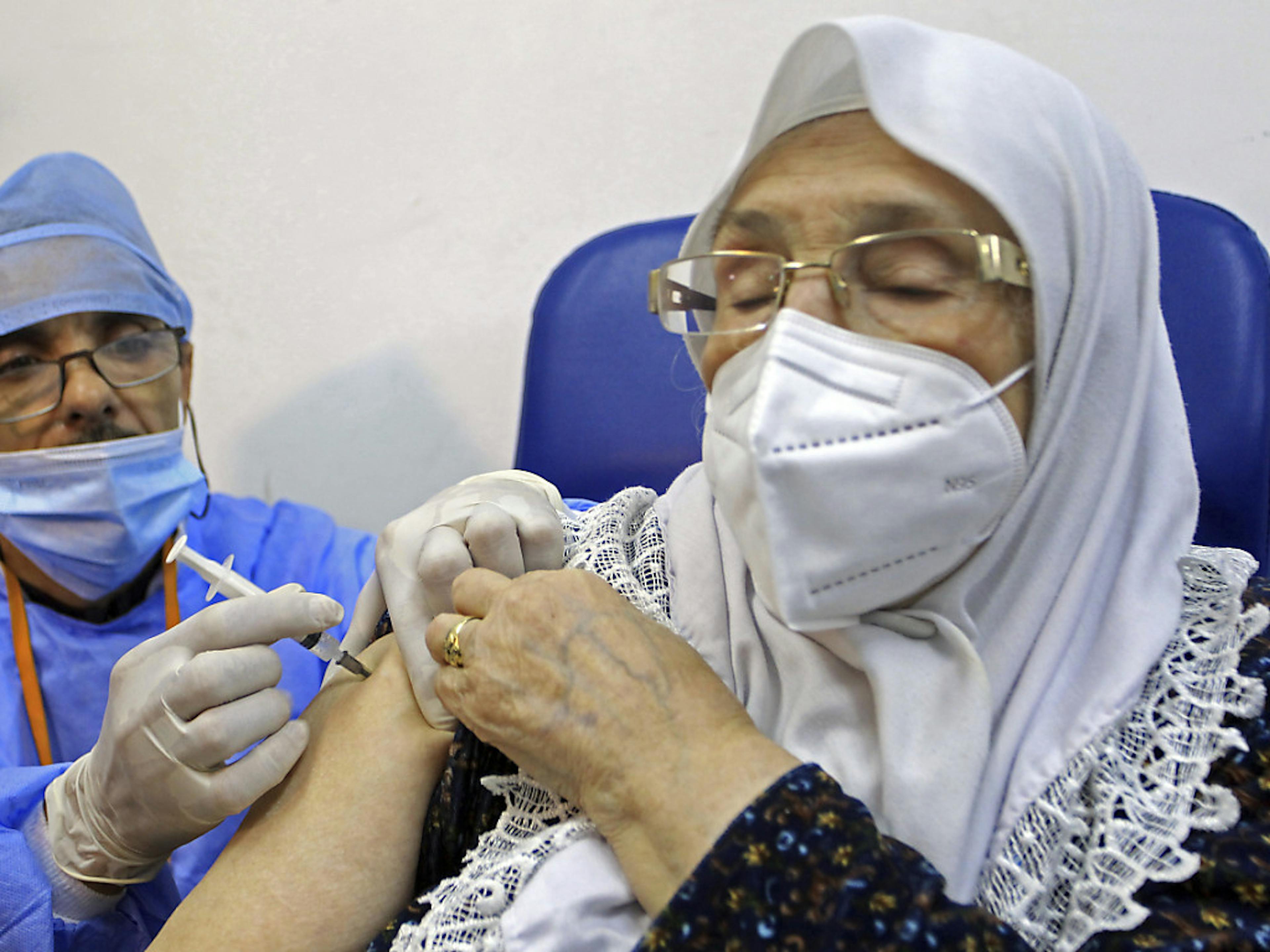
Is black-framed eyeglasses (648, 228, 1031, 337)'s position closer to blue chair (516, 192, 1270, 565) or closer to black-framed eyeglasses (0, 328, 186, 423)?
blue chair (516, 192, 1270, 565)

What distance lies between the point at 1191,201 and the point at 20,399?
199 cm

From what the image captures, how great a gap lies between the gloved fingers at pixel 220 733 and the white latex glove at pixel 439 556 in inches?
6.7

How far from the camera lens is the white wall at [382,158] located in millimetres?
1913

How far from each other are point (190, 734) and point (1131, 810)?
1022 millimetres

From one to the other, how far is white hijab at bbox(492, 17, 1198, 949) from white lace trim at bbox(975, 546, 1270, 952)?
24 mm

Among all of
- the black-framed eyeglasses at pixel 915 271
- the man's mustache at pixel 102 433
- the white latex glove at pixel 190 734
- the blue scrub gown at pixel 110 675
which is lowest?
the blue scrub gown at pixel 110 675

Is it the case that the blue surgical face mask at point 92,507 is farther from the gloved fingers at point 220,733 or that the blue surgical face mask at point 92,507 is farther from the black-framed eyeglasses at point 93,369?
the gloved fingers at point 220,733

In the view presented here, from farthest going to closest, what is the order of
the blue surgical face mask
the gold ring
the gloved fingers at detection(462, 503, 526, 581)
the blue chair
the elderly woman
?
the blue surgical face mask, the blue chair, the gloved fingers at detection(462, 503, 526, 581), the gold ring, the elderly woman

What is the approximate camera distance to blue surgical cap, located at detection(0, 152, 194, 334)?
150 centimetres

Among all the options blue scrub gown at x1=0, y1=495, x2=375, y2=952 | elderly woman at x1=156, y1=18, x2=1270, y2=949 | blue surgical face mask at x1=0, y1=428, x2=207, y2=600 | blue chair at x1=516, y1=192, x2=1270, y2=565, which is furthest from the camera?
blue surgical face mask at x1=0, y1=428, x2=207, y2=600

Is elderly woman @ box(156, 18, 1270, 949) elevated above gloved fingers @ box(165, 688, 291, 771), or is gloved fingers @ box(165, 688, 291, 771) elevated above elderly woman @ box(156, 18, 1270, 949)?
elderly woman @ box(156, 18, 1270, 949)

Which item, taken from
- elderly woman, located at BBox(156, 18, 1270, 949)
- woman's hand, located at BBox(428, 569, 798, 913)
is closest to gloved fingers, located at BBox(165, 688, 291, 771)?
elderly woman, located at BBox(156, 18, 1270, 949)

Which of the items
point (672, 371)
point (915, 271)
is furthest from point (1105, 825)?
point (672, 371)

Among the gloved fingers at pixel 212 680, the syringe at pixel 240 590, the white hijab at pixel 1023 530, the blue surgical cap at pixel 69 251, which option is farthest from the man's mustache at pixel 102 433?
the white hijab at pixel 1023 530
